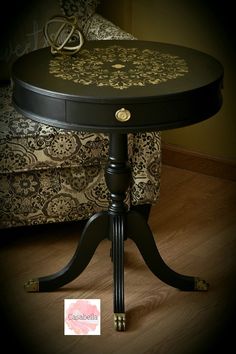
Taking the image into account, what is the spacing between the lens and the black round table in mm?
1423

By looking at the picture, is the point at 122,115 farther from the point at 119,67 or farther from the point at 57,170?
the point at 57,170

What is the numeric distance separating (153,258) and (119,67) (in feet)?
1.78

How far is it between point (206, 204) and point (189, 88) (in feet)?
3.21

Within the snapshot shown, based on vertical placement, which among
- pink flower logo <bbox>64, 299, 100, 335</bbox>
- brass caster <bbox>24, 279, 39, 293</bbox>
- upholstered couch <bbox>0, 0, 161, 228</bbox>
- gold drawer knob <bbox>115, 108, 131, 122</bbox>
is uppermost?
gold drawer knob <bbox>115, 108, 131, 122</bbox>

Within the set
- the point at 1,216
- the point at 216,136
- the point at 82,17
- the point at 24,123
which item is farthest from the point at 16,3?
the point at 216,136

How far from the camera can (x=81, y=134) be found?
1.92m

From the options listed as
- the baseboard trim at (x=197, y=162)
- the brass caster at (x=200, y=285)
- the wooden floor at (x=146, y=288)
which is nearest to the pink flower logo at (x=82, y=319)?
the wooden floor at (x=146, y=288)

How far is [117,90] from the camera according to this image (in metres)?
1.45

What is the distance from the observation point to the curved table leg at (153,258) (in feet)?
5.82

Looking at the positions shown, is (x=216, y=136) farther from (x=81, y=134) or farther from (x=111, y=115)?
(x=111, y=115)

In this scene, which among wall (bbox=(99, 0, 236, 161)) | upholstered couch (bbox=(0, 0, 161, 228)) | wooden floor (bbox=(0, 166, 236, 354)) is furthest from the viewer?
wall (bbox=(99, 0, 236, 161))

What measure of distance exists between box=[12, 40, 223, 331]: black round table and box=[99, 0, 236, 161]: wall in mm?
595

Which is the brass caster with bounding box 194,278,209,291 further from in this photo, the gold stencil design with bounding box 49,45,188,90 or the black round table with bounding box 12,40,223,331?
the gold stencil design with bounding box 49,45,188,90

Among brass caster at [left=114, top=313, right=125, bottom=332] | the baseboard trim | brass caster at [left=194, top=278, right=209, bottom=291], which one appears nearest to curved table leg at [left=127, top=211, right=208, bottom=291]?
brass caster at [left=194, top=278, right=209, bottom=291]
